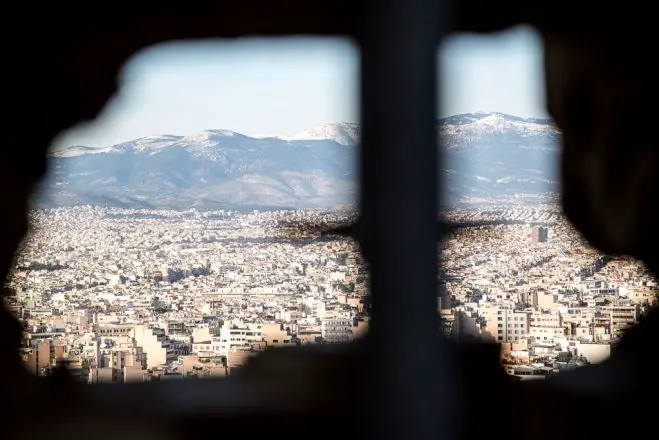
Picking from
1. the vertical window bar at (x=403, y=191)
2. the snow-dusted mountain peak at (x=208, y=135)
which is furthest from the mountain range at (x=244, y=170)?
the vertical window bar at (x=403, y=191)

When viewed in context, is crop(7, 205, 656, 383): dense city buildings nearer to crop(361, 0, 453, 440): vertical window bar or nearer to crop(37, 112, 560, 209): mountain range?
crop(37, 112, 560, 209): mountain range

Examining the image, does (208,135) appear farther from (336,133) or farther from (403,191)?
(403,191)

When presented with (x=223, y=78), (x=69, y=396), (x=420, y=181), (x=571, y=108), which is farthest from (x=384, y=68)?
(x=69, y=396)

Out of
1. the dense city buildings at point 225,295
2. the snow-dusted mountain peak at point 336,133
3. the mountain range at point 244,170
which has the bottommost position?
the dense city buildings at point 225,295

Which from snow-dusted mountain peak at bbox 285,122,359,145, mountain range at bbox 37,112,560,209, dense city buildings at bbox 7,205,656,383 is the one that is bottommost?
dense city buildings at bbox 7,205,656,383

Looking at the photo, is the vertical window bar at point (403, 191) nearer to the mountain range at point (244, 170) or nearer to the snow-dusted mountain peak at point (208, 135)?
the mountain range at point (244, 170)

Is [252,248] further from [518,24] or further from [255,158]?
[518,24]

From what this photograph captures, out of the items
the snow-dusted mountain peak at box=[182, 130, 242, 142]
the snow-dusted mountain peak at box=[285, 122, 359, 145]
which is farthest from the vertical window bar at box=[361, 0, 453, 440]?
the snow-dusted mountain peak at box=[182, 130, 242, 142]

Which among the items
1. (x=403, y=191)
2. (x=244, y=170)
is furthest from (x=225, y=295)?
(x=403, y=191)
